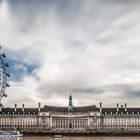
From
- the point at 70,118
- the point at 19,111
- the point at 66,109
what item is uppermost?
the point at 66,109

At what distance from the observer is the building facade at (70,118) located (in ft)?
393

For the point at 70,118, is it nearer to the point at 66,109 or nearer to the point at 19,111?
the point at 66,109

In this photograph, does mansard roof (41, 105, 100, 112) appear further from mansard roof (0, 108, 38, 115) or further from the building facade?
mansard roof (0, 108, 38, 115)

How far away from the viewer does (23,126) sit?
12038 centimetres

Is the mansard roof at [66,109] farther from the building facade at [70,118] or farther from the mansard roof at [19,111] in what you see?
the mansard roof at [19,111]

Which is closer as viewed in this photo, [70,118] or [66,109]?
[70,118]

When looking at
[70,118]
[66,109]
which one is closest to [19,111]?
[66,109]

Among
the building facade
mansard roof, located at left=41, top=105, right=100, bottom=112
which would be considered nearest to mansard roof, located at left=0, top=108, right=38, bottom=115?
the building facade

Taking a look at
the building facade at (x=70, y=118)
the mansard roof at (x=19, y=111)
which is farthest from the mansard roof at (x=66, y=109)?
the mansard roof at (x=19, y=111)

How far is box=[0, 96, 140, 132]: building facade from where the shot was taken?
119812 millimetres

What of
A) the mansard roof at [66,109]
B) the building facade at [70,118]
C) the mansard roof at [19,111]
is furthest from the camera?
the mansard roof at [66,109]

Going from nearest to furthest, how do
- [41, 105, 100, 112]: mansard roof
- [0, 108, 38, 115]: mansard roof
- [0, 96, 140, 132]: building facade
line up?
[0, 96, 140, 132]: building facade → [0, 108, 38, 115]: mansard roof → [41, 105, 100, 112]: mansard roof

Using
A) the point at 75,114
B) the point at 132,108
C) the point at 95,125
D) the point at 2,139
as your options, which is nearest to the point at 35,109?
the point at 75,114

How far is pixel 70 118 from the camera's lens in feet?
406
